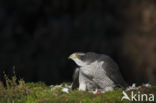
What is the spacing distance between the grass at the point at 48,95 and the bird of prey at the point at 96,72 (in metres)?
0.24

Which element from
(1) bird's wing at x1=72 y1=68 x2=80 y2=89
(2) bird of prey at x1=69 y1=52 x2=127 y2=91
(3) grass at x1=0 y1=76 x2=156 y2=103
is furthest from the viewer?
(1) bird's wing at x1=72 y1=68 x2=80 y2=89

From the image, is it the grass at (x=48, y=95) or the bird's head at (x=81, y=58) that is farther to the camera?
the bird's head at (x=81, y=58)

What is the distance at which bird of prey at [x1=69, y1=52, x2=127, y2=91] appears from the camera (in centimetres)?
707

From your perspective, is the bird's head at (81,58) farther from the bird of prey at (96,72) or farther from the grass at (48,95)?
the grass at (48,95)

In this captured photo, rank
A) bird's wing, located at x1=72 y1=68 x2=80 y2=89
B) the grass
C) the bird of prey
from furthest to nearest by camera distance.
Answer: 1. bird's wing, located at x1=72 y1=68 x2=80 y2=89
2. the bird of prey
3. the grass

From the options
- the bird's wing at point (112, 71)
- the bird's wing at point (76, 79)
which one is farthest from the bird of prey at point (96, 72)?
the bird's wing at point (76, 79)

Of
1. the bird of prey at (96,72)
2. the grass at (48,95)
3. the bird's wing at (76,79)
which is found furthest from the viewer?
the bird's wing at (76,79)

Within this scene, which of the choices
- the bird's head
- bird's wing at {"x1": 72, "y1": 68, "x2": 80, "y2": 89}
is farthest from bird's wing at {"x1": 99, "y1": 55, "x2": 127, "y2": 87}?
bird's wing at {"x1": 72, "y1": 68, "x2": 80, "y2": 89}

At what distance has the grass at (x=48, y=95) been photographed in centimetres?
637

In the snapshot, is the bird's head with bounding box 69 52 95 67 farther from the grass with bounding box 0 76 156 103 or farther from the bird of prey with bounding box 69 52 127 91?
the grass with bounding box 0 76 156 103

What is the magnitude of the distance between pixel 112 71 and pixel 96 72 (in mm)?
309

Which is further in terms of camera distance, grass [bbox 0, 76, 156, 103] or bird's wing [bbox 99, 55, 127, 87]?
bird's wing [bbox 99, 55, 127, 87]

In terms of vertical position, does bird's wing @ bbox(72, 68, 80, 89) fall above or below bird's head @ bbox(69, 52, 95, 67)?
below

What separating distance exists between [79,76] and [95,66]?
1.41ft
